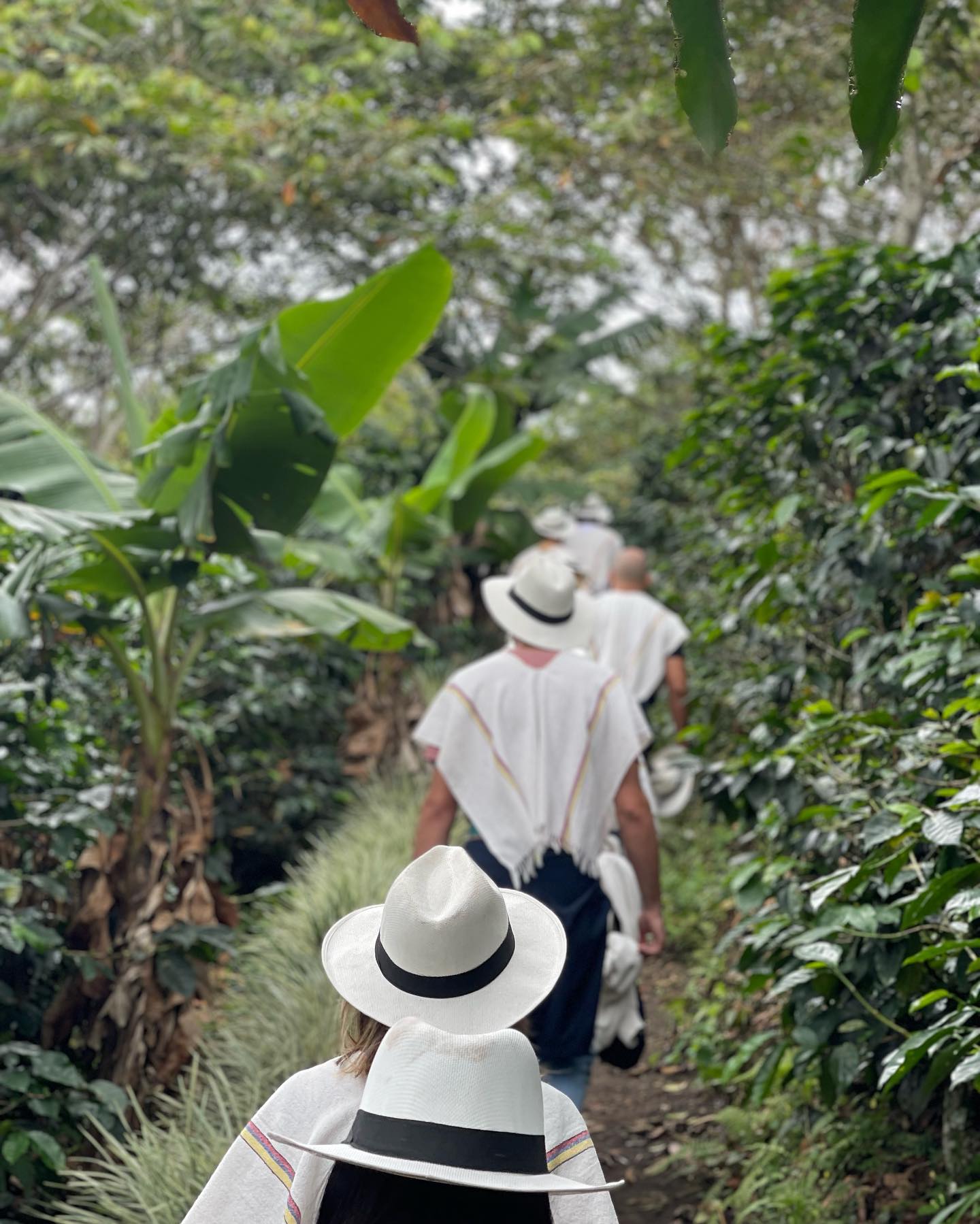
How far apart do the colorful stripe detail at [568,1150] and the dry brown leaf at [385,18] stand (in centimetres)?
163

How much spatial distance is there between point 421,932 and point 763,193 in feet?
36.3

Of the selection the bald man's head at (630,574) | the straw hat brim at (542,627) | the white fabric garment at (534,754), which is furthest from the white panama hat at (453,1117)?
the bald man's head at (630,574)

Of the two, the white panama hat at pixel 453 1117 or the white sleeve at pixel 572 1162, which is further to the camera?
the white sleeve at pixel 572 1162

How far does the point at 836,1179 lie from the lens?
380cm

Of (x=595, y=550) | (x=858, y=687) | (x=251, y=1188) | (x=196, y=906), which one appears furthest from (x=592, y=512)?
(x=251, y=1188)

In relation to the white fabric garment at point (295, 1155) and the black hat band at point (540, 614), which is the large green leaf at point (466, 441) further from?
the white fabric garment at point (295, 1155)

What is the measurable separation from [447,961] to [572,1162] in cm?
40

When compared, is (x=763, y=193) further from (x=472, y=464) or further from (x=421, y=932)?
(x=421, y=932)

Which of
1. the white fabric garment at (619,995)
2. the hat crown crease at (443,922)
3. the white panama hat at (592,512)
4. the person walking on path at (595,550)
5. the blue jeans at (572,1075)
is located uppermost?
the hat crown crease at (443,922)

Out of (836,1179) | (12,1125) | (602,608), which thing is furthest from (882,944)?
(602,608)

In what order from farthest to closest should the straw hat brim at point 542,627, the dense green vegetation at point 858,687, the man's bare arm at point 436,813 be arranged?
the straw hat brim at point 542,627 < the man's bare arm at point 436,813 < the dense green vegetation at point 858,687

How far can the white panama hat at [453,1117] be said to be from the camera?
173 centimetres

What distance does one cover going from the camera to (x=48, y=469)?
4.88 m

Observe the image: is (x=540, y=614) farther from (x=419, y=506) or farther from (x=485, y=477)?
(x=485, y=477)
